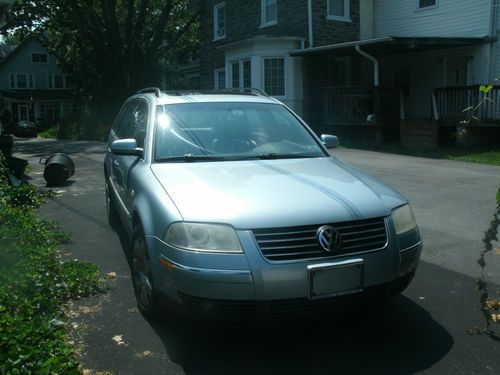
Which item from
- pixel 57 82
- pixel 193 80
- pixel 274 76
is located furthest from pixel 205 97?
pixel 57 82

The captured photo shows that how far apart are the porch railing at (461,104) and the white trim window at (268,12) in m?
8.39

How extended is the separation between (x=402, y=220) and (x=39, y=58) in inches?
2513

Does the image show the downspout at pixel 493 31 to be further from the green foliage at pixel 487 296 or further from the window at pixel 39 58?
the window at pixel 39 58

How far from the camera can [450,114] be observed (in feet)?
55.8

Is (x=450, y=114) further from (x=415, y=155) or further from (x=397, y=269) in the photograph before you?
(x=397, y=269)

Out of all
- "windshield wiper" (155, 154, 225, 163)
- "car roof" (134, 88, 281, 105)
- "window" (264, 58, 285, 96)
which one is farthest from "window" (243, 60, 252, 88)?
"windshield wiper" (155, 154, 225, 163)

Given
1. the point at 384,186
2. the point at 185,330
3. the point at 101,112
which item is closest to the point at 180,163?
the point at 185,330

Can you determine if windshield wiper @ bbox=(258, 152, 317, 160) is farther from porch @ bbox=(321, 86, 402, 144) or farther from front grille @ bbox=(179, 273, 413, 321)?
porch @ bbox=(321, 86, 402, 144)

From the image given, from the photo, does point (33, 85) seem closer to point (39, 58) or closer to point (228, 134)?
point (39, 58)

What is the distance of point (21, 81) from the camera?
60031 millimetres

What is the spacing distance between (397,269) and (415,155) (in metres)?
12.1

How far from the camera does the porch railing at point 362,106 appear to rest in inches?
710

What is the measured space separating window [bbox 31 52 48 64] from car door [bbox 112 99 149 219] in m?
59.8

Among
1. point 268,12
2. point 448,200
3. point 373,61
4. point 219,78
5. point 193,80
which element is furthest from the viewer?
point 193,80
